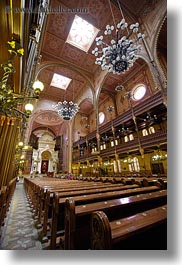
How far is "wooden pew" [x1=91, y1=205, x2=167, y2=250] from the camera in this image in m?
0.83

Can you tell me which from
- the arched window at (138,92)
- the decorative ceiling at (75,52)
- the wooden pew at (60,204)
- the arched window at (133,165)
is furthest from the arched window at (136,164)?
the wooden pew at (60,204)

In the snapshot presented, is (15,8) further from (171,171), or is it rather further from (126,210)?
(126,210)

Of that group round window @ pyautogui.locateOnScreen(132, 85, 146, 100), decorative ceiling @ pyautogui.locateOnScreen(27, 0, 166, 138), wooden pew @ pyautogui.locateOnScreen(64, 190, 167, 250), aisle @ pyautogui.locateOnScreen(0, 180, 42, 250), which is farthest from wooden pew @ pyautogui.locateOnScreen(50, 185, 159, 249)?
round window @ pyautogui.locateOnScreen(132, 85, 146, 100)

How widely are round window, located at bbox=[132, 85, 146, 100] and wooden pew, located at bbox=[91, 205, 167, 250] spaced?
12104mm

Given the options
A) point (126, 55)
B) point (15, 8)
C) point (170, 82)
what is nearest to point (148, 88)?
point (126, 55)

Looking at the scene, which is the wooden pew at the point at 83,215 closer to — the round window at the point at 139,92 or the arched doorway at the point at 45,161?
the round window at the point at 139,92

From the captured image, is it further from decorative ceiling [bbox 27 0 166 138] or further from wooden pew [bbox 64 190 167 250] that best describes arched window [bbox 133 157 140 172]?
wooden pew [bbox 64 190 167 250]

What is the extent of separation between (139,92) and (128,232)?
13118 mm

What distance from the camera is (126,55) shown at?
20.7ft

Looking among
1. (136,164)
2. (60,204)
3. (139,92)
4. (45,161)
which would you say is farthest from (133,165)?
(45,161)

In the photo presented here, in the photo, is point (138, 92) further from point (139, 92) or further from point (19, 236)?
point (19, 236)

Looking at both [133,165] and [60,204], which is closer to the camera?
[60,204]

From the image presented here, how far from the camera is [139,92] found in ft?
40.4

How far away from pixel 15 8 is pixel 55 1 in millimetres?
9310
